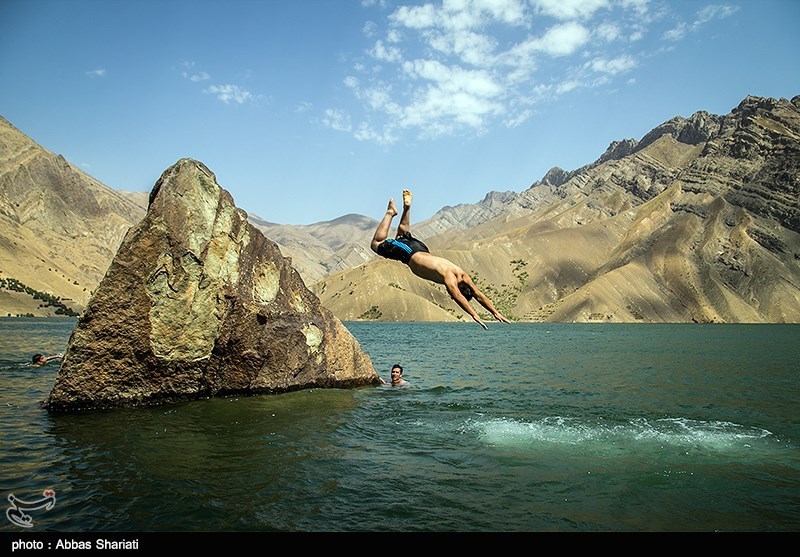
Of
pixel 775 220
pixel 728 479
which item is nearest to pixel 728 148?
pixel 775 220

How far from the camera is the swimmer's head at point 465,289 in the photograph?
866 centimetres

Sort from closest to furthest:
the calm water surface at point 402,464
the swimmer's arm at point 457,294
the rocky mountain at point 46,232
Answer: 1. the calm water surface at point 402,464
2. the swimmer's arm at point 457,294
3. the rocky mountain at point 46,232

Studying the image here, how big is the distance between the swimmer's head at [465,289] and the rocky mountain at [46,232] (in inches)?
A: 4804

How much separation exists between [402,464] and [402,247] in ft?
14.9

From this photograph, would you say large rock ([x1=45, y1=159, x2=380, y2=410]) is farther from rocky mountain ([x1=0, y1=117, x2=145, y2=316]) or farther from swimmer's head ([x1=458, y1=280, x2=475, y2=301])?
rocky mountain ([x1=0, y1=117, x2=145, y2=316])

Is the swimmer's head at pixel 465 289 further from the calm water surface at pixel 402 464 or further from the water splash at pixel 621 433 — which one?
the water splash at pixel 621 433

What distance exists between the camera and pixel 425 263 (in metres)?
8.66

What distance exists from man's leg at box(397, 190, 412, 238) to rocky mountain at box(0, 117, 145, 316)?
121 metres

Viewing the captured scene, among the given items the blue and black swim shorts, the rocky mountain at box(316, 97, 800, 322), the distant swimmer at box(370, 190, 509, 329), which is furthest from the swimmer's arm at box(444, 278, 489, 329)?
the rocky mountain at box(316, 97, 800, 322)

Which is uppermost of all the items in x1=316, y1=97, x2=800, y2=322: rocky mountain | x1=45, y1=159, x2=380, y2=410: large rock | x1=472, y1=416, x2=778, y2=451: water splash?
x1=316, y1=97, x2=800, y2=322: rocky mountain

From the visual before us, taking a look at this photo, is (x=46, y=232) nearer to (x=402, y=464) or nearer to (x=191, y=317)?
(x=191, y=317)

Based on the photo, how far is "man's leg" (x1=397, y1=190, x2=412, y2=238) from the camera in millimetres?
9609

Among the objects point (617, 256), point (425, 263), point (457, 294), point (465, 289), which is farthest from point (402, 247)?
point (617, 256)

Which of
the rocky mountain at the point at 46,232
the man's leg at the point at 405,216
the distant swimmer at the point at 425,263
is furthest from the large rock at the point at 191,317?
the rocky mountain at the point at 46,232
